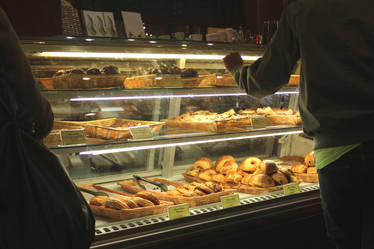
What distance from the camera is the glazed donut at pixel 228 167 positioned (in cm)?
347

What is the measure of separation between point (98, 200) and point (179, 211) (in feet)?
1.84

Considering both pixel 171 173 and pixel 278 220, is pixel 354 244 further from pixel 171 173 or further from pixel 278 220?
pixel 171 173

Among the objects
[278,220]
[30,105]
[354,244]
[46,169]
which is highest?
[30,105]

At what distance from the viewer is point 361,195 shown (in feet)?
6.79

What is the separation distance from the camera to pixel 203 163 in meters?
3.50

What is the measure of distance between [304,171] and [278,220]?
34.9 inches

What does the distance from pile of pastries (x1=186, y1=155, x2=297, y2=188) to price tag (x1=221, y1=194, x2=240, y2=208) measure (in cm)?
34

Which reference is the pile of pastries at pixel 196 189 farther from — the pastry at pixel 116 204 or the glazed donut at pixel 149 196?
the pastry at pixel 116 204

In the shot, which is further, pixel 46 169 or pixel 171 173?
pixel 171 173

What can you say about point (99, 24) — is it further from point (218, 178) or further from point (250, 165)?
point (250, 165)

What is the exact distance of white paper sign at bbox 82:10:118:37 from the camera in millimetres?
2529

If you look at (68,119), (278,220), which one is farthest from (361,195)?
(68,119)

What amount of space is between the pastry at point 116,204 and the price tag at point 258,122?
4.13 ft

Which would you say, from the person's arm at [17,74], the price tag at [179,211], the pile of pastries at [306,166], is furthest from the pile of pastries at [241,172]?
the person's arm at [17,74]
